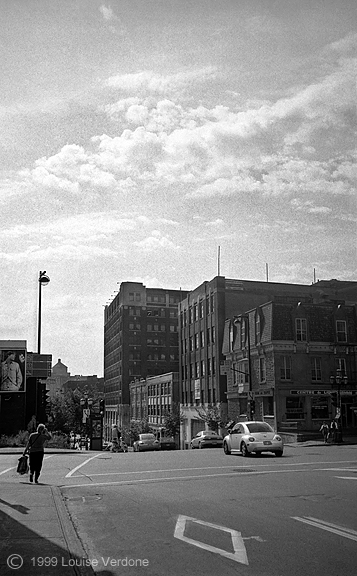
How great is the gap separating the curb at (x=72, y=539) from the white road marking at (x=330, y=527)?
3.87m

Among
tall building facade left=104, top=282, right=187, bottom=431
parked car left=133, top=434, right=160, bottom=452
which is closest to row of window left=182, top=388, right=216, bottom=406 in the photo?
parked car left=133, top=434, right=160, bottom=452

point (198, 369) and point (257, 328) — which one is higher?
point (257, 328)

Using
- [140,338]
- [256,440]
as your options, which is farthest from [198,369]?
[256,440]

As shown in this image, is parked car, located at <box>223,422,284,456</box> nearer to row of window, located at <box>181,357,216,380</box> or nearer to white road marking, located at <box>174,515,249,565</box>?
white road marking, located at <box>174,515,249,565</box>

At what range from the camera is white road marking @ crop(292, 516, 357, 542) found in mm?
9417

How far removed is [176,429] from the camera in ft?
261

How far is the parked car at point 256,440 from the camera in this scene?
26750 mm

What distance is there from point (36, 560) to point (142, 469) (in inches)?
557

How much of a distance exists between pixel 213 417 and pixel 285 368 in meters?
16.1

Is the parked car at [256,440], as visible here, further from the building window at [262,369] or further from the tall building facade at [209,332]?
the tall building facade at [209,332]

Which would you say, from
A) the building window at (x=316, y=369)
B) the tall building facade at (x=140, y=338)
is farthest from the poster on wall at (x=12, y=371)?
the tall building facade at (x=140, y=338)

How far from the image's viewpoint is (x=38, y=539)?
9.24 m

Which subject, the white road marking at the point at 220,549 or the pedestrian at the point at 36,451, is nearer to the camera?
the white road marking at the point at 220,549

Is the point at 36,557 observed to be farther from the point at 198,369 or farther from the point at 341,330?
the point at 198,369
